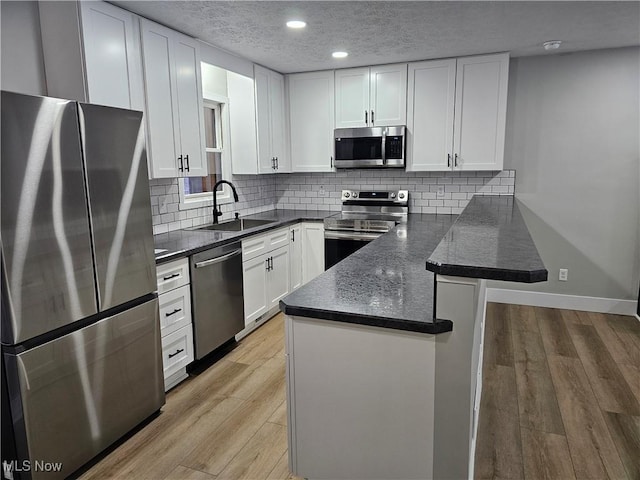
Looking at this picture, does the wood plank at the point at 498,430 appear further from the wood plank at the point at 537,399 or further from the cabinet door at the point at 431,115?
the cabinet door at the point at 431,115

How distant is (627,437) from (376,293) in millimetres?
1696

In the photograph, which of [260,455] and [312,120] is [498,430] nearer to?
[260,455]

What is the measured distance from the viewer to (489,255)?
1.46 meters

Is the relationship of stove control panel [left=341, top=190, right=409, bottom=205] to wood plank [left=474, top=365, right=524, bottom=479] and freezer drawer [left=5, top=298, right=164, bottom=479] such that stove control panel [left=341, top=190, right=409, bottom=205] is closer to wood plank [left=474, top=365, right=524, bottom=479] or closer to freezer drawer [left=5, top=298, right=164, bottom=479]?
wood plank [left=474, top=365, right=524, bottom=479]

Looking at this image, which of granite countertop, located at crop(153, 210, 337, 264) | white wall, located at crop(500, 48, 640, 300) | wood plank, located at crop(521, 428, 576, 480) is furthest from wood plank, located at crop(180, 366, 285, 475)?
white wall, located at crop(500, 48, 640, 300)

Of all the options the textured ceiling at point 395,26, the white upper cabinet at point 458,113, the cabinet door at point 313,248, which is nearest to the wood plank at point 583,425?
the white upper cabinet at point 458,113

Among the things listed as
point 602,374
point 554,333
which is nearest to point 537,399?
point 602,374

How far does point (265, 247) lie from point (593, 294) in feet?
10.3

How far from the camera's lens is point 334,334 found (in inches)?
63.0

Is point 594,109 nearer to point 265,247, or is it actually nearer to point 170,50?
point 265,247

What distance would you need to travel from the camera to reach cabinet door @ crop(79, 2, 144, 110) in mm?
2354

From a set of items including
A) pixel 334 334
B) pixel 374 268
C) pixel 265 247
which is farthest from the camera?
pixel 265 247

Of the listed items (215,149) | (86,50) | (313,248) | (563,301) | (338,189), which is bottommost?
(563,301)

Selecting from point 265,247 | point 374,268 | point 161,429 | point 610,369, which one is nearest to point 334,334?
point 374,268
